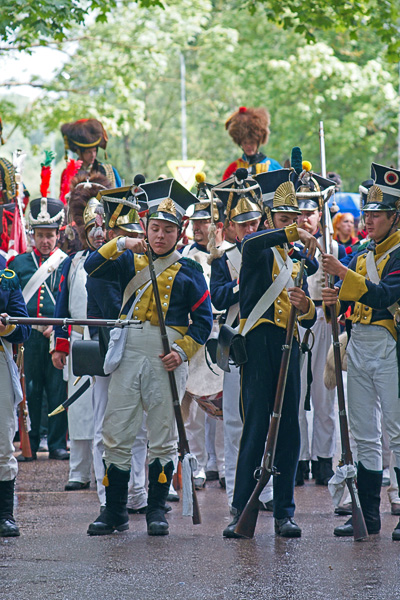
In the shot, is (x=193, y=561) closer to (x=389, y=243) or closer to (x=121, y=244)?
(x=121, y=244)

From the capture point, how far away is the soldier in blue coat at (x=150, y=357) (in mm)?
7031

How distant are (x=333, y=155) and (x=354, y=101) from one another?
1.57 metres

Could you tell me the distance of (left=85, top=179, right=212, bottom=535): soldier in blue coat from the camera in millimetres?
7031

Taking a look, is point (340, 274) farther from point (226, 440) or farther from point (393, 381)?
point (226, 440)

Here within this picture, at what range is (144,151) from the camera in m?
36.6

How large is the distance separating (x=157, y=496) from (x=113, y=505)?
30 cm

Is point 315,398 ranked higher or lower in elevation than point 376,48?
lower

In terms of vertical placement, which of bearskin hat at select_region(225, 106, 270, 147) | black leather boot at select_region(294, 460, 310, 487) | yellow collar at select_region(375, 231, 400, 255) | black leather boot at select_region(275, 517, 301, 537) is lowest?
black leather boot at select_region(294, 460, 310, 487)

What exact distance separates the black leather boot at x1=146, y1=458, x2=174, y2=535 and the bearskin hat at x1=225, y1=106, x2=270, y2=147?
14.1 ft

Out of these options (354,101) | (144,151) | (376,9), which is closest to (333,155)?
(354,101)

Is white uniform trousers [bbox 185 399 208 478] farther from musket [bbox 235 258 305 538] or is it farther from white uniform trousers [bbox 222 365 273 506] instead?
musket [bbox 235 258 305 538]

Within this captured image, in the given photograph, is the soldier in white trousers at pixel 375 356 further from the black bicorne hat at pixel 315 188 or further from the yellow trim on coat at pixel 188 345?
the yellow trim on coat at pixel 188 345

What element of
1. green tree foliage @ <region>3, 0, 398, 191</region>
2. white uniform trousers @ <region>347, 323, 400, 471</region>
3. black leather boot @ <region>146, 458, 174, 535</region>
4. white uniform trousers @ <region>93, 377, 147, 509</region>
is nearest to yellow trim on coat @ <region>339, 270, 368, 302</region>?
white uniform trousers @ <region>347, 323, 400, 471</region>

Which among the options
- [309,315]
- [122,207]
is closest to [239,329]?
[309,315]
